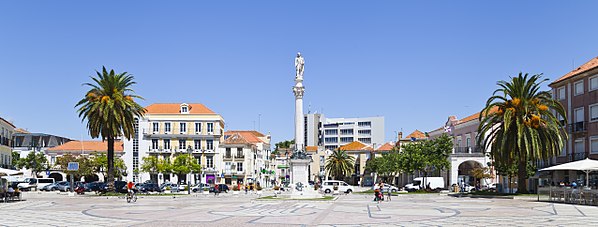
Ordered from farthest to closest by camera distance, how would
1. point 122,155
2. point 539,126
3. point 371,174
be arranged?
point 371,174 < point 122,155 < point 539,126

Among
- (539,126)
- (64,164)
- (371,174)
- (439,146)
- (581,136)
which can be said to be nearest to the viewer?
(539,126)

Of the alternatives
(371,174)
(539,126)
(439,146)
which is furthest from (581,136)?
(371,174)

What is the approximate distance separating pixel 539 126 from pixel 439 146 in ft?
79.6

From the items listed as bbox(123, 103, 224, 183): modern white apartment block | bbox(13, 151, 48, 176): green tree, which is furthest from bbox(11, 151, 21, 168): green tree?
bbox(123, 103, 224, 183): modern white apartment block

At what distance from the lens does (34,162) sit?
102312 millimetres

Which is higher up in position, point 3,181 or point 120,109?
point 120,109

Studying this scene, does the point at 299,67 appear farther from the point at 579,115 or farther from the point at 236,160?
the point at 236,160

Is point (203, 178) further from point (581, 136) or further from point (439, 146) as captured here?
point (581, 136)

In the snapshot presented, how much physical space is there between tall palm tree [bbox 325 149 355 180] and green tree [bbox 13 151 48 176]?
167 ft

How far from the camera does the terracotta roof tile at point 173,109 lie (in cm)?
10538

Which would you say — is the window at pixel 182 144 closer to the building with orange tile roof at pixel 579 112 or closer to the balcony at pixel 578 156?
the building with orange tile roof at pixel 579 112

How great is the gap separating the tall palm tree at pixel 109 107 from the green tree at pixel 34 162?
47.0m

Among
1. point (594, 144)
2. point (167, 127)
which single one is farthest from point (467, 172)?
point (167, 127)

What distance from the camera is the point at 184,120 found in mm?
104250
